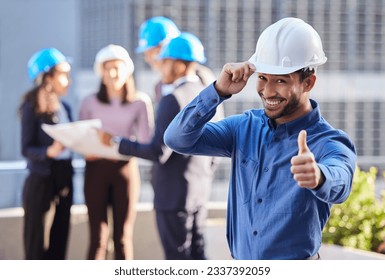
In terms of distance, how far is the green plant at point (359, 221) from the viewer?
3.22 metres

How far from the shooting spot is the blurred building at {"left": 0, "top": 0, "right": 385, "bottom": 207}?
11.4 ft

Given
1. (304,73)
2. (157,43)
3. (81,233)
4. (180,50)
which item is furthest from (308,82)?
(81,233)

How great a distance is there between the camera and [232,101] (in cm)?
343

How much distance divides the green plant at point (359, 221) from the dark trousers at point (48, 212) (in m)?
1.02

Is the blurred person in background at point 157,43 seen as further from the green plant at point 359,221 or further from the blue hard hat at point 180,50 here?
the green plant at point 359,221

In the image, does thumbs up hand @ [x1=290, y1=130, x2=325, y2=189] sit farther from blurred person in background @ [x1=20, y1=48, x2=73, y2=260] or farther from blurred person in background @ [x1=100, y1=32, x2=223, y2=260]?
blurred person in background @ [x1=20, y1=48, x2=73, y2=260]

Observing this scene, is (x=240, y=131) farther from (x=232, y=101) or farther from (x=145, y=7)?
(x=145, y=7)

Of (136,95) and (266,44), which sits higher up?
(266,44)

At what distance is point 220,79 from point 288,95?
0.15 meters

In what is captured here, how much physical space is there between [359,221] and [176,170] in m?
0.72

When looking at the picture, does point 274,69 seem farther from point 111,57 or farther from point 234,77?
point 111,57

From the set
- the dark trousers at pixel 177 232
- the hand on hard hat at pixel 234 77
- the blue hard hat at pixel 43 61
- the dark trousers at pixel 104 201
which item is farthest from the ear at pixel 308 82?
the blue hard hat at pixel 43 61

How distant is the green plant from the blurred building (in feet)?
0.91
